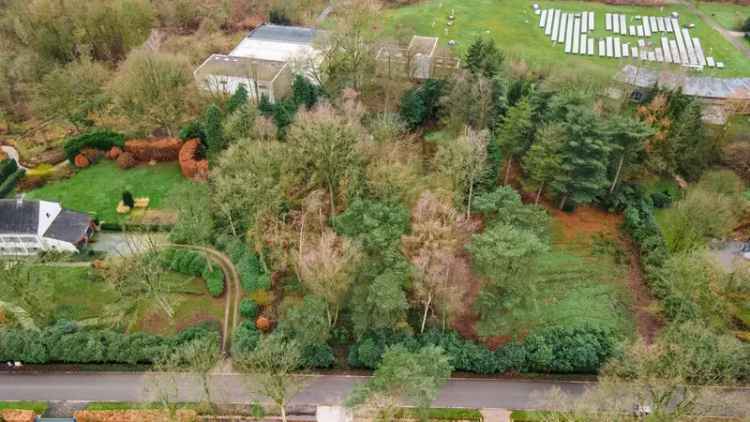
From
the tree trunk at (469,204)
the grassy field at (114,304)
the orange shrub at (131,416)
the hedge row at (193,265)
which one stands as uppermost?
the tree trunk at (469,204)

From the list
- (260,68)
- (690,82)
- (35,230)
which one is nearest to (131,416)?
(35,230)

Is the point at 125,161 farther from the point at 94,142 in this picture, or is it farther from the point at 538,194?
the point at 538,194

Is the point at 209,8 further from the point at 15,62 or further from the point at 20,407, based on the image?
the point at 20,407

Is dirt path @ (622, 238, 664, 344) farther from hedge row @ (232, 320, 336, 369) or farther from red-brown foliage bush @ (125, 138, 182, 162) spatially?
red-brown foliage bush @ (125, 138, 182, 162)

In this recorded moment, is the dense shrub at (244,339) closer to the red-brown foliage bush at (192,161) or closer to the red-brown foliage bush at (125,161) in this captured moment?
the red-brown foliage bush at (192,161)

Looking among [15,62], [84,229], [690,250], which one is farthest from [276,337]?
[15,62]

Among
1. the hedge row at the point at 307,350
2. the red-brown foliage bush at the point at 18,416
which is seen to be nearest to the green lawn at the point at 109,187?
the red-brown foliage bush at the point at 18,416

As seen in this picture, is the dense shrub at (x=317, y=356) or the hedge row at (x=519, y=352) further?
the dense shrub at (x=317, y=356)
